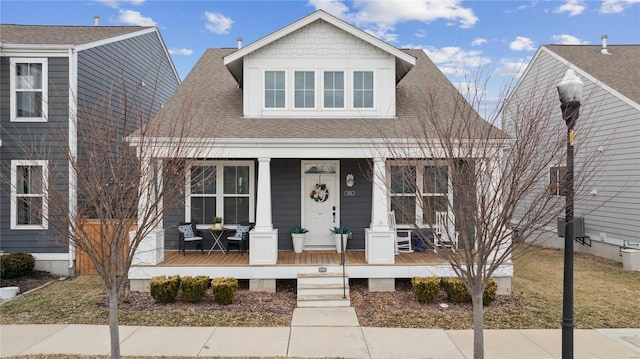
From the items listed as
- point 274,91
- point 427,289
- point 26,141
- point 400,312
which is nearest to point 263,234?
point 400,312

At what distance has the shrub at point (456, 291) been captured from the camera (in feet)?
27.3

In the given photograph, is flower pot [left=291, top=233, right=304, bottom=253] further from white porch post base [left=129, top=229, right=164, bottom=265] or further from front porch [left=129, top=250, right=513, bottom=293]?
white porch post base [left=129, top=229, right=164, bottom=265]

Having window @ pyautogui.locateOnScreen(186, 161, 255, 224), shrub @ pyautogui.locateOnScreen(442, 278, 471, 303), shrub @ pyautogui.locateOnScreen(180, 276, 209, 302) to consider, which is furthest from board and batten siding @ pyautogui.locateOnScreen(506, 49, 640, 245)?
shrub @ pyautogui.locateOnScreen(180, 276, 209, 302)

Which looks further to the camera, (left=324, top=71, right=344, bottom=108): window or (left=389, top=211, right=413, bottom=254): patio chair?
(left=389, top=211, right=413, bottom=254): patio chair

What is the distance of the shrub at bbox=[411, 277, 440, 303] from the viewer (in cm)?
838

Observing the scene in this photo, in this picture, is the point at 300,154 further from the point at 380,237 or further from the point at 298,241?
the point at 380,237

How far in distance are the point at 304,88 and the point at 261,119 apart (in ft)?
4.85

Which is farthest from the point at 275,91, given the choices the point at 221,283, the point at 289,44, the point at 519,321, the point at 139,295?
the point at 519,321

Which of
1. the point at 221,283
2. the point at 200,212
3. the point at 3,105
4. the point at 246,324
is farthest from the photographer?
the point at 200,212

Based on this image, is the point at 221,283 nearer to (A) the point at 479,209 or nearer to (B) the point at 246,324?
(B) the point at 246,324

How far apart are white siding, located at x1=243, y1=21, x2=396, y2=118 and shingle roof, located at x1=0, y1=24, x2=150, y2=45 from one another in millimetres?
5274

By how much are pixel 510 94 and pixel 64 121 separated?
36.6ft

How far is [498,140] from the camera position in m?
5.56

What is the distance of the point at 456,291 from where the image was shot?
27.4ft
